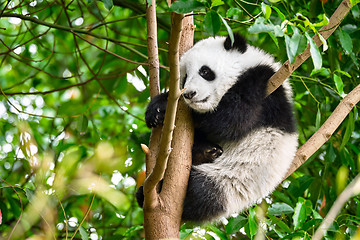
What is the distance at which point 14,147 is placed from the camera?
3801 mm

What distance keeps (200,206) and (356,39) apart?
170 centimetres

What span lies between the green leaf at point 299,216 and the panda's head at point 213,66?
743mm

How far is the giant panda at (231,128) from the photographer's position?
8.53 feet

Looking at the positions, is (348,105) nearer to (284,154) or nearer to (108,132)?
(284,154)

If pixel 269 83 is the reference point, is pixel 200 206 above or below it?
below

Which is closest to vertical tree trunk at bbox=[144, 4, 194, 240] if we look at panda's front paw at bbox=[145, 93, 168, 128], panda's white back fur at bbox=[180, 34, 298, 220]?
panda's front paw at bbox=[145, 93, 168, 128]

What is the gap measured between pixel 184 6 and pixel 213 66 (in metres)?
1.25

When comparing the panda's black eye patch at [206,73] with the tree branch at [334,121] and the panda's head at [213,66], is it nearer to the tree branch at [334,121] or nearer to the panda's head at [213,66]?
the panda's head at [213,66]

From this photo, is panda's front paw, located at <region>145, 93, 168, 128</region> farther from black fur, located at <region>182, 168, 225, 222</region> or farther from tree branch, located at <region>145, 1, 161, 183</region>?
black fur, located at <region>182, 168, 225, 222</region>

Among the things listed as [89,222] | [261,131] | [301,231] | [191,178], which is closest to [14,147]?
[89,222]

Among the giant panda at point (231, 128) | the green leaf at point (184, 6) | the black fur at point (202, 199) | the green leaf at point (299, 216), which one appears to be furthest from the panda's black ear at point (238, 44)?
the green leaf at point (184, 6)

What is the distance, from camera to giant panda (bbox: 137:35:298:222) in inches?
102

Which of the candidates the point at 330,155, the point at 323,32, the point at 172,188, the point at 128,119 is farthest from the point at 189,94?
the point at 128,119

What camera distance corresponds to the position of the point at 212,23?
168 centimetres
